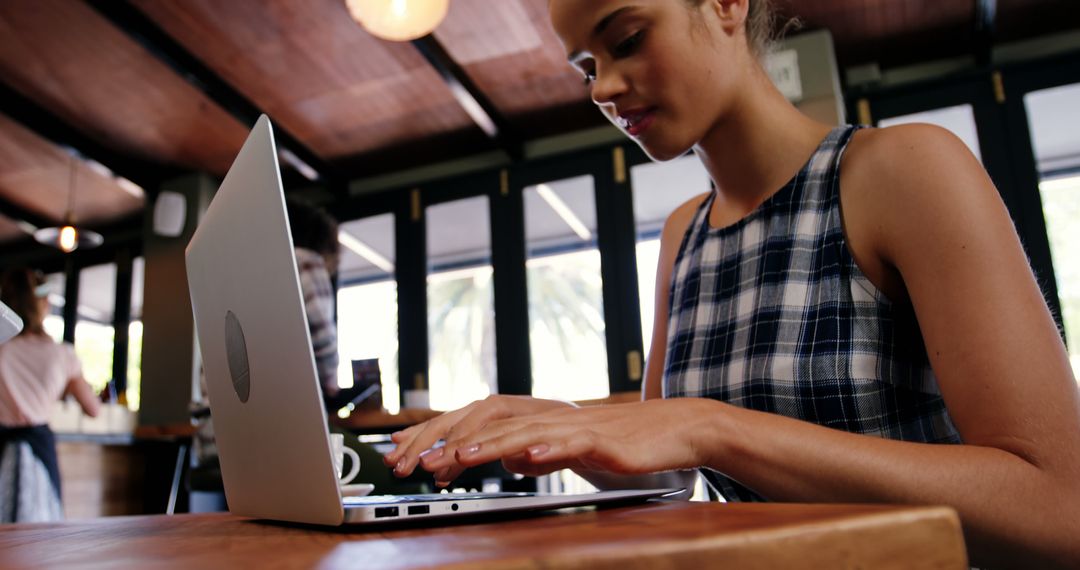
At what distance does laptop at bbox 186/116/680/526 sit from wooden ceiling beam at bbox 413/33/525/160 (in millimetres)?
3625

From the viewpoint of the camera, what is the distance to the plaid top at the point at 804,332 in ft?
2.71

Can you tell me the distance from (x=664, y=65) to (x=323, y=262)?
204cm

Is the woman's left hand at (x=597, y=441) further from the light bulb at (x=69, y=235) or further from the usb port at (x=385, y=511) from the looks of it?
the light bulb at (x=69, y=235)

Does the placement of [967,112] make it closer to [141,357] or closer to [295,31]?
[295,31]

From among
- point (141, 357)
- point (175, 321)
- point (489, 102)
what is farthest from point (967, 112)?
point (141, 357)

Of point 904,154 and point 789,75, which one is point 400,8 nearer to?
point 789,75

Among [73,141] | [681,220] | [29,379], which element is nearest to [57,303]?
[73,141]

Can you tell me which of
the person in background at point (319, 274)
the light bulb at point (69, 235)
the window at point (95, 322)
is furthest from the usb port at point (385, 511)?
the window at point (95, 322)

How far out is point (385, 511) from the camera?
1.63ft

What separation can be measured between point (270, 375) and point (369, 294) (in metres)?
4.98

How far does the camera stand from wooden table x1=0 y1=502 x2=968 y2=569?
0.30 m

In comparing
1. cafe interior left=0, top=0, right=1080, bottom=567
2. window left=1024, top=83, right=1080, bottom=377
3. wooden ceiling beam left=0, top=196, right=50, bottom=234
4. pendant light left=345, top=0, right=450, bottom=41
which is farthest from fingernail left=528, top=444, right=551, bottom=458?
wooden ceiling beam left=0, top=196, right=50, bottom=234

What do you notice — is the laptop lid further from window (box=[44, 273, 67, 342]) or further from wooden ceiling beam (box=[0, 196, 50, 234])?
window (box=[44, 273, 67, 342])

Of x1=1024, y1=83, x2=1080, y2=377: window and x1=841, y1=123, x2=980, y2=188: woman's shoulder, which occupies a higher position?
x1=1024, y1=83, x2=1080, y2=377: window
